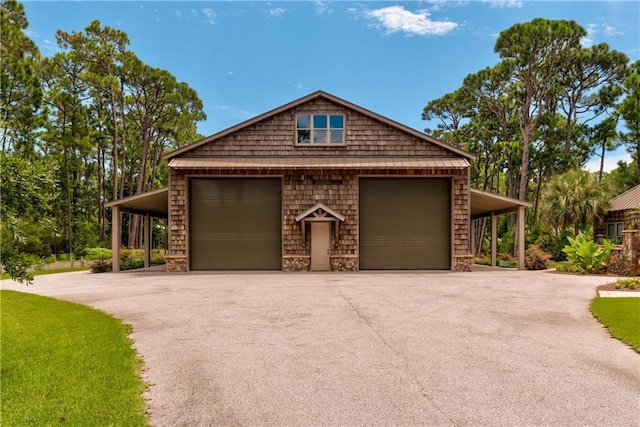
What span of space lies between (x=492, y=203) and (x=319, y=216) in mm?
8707

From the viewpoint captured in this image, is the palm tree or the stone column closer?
the stone column

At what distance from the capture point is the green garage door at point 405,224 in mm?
18578

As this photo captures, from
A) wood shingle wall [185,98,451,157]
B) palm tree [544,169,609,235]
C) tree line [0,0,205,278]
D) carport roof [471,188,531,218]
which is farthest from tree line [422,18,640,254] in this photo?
tree line [0,0,205,278]

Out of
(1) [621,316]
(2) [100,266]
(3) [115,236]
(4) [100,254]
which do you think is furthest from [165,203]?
(1) [621,316]

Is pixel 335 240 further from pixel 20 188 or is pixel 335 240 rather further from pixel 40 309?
pixel 20 188

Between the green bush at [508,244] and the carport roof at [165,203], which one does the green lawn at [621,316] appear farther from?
the green bush at [508,244]

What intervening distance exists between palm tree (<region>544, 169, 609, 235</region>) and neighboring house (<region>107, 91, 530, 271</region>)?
29.9 feet

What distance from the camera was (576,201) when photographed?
997 inches

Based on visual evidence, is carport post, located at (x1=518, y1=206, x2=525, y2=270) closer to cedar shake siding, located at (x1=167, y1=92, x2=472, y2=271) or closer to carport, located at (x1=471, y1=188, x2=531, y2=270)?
carport, located at (x1=471, y1=188, x2=531, y2=270)

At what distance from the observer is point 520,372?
16.4 feet

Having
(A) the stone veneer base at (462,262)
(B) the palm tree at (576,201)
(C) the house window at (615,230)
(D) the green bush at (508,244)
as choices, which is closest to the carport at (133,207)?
(A) the stone veneer base at (462,262)

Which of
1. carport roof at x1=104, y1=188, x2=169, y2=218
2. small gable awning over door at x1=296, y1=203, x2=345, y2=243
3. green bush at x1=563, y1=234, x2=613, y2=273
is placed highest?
carport roof at x1=104, y1=188, x2=169, y2=218

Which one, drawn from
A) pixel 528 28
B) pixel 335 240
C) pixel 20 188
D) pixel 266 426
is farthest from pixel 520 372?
pixel 528 28

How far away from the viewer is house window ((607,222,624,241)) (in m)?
23.8
